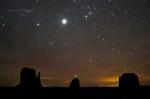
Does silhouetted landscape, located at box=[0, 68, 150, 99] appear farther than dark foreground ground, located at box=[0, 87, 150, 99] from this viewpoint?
No

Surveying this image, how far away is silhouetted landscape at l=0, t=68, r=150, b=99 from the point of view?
13.4 m

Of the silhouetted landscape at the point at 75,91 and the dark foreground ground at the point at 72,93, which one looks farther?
the dark foreground ground at the point at 72,93

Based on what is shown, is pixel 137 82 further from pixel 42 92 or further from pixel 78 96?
pixel 42 92

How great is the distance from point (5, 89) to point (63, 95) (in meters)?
4.02

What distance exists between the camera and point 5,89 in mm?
18625

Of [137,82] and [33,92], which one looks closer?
[137,82]

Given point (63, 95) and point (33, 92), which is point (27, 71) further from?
point (63, 95)

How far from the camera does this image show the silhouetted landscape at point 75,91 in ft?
44.0

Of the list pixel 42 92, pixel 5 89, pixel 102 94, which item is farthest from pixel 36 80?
pixel 102 94

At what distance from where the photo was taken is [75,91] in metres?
19.5

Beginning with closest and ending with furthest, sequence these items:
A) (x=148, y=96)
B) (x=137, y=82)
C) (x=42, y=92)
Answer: (x=137, y=82), (x=148, y=96), (x=42, y=92)

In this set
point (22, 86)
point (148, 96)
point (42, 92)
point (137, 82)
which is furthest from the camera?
point (42, 92)

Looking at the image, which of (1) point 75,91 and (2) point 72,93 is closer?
(2) point 72,93

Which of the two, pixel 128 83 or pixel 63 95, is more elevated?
pixel 128 83
